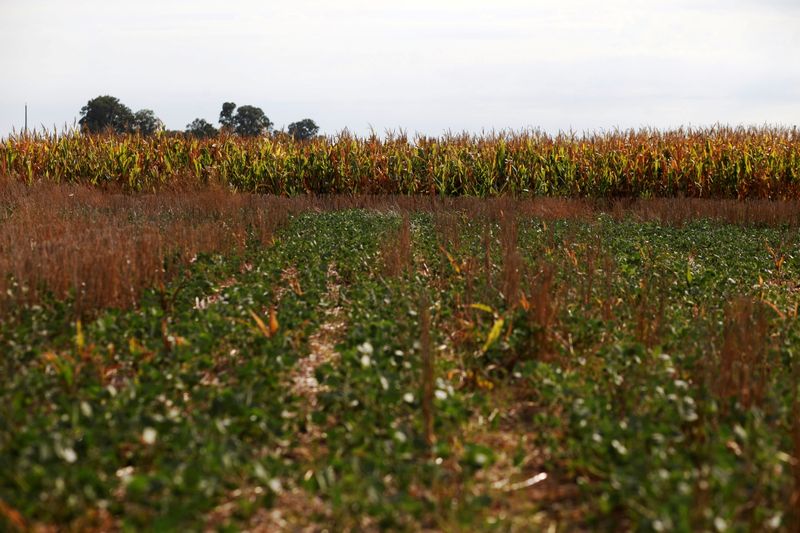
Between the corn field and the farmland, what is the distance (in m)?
8.96

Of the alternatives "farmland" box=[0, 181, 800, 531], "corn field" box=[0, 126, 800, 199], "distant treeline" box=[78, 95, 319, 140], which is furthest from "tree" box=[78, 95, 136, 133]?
"farmland" box=[0, 181, 800, 531]

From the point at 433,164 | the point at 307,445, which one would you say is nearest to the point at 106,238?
the point at 307,445

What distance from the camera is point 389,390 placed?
14.7ft

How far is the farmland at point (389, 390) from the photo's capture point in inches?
138

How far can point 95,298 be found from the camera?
6598 mm

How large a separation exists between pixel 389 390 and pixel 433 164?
1407cm

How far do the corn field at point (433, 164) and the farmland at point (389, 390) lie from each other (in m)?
8.96

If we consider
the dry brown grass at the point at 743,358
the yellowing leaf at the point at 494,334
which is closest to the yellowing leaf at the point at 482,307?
the yellowing leaf at the point at 494,334

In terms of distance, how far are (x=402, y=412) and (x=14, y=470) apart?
6.56 feet

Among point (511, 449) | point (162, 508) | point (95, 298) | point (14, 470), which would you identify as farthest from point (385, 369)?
point (95, 298)

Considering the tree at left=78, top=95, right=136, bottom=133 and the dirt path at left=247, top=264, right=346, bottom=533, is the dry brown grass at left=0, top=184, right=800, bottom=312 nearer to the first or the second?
the dirt path at left=247, top=264, right=346, bottom=533

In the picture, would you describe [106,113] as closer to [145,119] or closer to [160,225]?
[145,119]

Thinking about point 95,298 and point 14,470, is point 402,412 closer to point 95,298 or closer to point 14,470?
point 14,470

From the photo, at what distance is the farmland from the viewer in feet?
11.5
